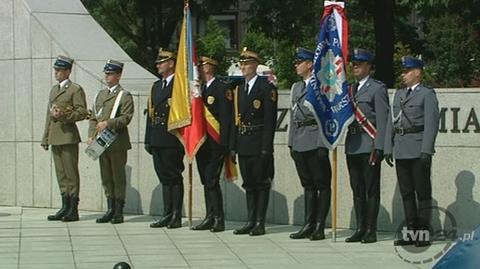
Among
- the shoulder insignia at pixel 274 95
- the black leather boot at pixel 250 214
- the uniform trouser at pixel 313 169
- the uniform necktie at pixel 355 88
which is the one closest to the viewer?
the uniform necktie at pixel 355 88

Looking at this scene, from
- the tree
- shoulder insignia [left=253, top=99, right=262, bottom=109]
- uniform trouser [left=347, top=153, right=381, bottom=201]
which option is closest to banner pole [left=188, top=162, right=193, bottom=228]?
shoulder insignia [left=253, top=99, right=262, bottom=109]

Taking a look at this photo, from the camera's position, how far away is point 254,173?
36.9ft

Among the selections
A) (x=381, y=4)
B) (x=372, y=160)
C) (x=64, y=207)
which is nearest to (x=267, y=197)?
(x=372, y=160)

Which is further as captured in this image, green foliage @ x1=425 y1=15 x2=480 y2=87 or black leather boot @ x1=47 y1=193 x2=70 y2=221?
green foliage @ x1=425 y1=15 x2=480 y2=87

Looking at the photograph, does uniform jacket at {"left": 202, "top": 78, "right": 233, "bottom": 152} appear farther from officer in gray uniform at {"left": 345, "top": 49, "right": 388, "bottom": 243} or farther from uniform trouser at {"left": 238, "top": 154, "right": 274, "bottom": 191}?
officer in gray uniform at {"left": 345, "top": 49, "right": 388, "bottom": 243}

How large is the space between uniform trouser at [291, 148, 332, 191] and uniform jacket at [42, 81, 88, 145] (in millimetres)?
2622

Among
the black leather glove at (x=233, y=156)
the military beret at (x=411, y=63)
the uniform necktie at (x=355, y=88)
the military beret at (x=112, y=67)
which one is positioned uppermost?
the military beret at (x=411, y=63)

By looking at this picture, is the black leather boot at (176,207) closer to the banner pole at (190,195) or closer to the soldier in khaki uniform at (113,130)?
the banner pole at (190,195)

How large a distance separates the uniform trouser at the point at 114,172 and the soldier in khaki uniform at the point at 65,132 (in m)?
0.38

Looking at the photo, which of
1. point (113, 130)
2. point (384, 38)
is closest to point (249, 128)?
point (113, 130)

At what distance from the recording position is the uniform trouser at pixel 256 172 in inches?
439

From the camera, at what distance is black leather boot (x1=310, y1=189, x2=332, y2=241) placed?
35.7 ft

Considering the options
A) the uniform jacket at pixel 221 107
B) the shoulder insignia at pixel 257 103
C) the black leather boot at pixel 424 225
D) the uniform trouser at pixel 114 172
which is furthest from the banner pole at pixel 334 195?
the uniform trouser at pixel 114 172

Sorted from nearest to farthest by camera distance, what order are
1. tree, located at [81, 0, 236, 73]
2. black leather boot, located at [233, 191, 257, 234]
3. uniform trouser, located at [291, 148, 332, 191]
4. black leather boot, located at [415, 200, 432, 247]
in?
1. black leather boot, located at [415, 200, 432, 247]
2. uniform trouser, located at [291, 148, 332, 191]
3. black leather boot, located at [233, 191, 257, 234]
4. tree, located at [81, 0, 236, 73]
